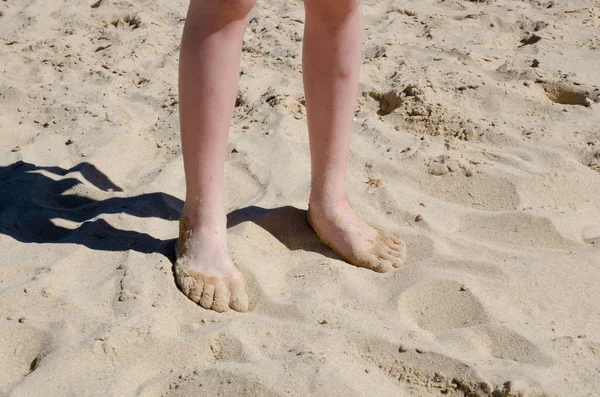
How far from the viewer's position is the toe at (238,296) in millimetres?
1948

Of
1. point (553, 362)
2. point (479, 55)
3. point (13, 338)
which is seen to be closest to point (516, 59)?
point (479, 55)

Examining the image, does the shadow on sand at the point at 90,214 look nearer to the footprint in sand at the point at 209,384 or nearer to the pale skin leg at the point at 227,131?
the pale skin leg at the point at 227,131

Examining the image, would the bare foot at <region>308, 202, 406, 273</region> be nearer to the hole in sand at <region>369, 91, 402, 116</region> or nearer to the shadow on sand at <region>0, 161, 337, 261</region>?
the shadow on sand at <region>0, 161, 337, 261</region>

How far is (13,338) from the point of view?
177 cm

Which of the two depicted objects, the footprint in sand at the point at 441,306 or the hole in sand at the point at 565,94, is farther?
the hole in sand at the point at 565,94

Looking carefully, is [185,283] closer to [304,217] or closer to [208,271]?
[208,271]

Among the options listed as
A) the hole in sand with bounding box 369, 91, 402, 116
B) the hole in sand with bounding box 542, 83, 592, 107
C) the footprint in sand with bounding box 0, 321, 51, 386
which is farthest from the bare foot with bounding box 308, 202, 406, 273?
the hole in sand with bounding box 542, 83, 592, 107

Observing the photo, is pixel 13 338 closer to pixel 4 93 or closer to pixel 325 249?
pixel 325 249

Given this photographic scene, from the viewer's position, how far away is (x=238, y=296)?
77.3 inches

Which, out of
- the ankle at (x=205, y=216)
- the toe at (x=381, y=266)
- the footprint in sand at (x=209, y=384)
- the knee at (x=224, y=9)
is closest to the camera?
the footprint in sand at (x=209, y=384)

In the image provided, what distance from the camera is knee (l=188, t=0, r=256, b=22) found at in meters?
1.81

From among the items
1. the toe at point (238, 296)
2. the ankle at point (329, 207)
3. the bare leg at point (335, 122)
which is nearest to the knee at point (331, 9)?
the bare leg at point (335, 122)

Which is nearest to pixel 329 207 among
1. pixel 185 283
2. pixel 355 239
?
pixel 355 239

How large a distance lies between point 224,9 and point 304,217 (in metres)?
0.80
